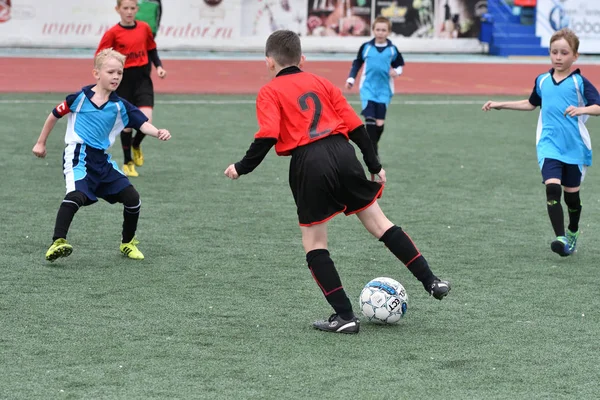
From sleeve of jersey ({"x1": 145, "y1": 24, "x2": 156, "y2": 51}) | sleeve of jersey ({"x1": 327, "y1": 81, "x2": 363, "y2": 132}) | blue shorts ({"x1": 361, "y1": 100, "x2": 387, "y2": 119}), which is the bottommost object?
blue shorts ({"x1": 361, "y1": 100, "x2": 387, "y2": 119})

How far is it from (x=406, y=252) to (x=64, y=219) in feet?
8.79

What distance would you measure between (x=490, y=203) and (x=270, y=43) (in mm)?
4918

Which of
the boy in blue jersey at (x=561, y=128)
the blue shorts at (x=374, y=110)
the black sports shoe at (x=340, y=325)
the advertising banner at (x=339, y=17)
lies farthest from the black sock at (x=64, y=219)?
the advertising banner at (x=339, y=17)

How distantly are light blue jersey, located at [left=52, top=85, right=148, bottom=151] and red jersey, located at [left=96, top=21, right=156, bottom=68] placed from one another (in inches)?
151

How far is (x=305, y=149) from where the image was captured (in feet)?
18.6

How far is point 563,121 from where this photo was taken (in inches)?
307

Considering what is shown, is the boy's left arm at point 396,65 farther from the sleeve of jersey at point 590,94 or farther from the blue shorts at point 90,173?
the blue shorts at point 90,173

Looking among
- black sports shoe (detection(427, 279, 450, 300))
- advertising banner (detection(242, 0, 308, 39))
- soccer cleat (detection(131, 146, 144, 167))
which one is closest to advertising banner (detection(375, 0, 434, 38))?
advertising banner (detection(242, 0, 308, 39))

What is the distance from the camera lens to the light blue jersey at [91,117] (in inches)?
295

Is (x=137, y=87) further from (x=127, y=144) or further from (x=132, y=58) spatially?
(x=127, y=144)

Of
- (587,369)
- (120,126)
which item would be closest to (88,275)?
(120,126)

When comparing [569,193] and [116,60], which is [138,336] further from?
[569,193]

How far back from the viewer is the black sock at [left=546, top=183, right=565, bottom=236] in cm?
778

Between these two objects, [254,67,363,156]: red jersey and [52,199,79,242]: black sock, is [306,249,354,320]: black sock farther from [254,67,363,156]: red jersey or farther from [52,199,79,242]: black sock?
[52,199,79,242]: black sock
